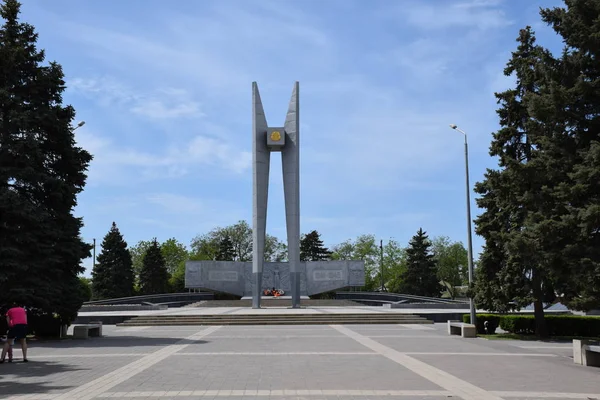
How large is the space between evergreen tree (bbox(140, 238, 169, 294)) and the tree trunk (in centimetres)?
4920

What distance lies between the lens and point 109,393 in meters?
8.44

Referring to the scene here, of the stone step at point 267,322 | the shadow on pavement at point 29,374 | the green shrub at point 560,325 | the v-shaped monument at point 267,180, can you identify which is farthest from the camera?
the v-shaped monument at point 267,180

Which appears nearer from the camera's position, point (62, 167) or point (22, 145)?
point (22, 145)

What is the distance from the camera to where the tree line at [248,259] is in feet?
193

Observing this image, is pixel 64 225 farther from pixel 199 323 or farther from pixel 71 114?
pixel 199 323

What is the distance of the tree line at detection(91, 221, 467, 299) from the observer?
58.7m

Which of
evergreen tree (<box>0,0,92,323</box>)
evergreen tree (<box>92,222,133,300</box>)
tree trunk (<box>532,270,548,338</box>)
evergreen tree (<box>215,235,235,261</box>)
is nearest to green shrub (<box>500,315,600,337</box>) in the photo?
tree trunk (<box>532,270,548,338</box>)

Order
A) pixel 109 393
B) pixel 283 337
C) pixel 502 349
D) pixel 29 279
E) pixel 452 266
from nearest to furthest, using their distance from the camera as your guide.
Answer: pixel 109 393, pixel 502 349, pixel 29 279, pixel 283 337, pixel 452 266

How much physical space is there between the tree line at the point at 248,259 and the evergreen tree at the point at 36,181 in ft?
133

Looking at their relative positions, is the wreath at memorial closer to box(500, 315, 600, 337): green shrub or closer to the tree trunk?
box(500, 315, 600, 337): green shrub

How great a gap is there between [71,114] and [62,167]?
1.89 metres

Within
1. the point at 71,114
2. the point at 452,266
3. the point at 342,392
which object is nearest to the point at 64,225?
the point at 71,114

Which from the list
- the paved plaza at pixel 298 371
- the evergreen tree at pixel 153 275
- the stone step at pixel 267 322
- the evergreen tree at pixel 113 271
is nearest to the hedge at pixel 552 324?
the paved plaza at pixel 298 371

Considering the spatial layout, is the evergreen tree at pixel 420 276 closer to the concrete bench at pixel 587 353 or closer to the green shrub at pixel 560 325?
the green shrub at pixel 560 325
